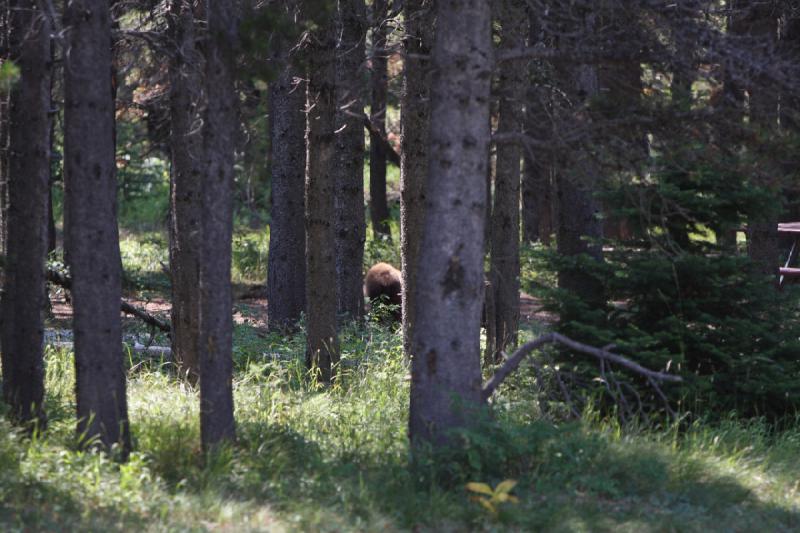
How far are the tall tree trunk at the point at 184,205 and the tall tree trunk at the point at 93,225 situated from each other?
5.62 ft

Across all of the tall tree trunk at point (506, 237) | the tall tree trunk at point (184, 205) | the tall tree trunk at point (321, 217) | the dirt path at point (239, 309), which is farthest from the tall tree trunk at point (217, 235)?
the dirt path at point (239, 309)

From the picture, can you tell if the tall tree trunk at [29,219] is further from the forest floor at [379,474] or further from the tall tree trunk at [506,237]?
the tall tree trunk at [506,237]

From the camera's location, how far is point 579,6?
8016 mm

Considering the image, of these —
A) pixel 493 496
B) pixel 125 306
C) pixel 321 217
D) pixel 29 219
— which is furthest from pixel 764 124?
pixel 125 306

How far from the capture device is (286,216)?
48.0ft

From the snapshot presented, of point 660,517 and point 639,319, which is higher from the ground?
point 639,319

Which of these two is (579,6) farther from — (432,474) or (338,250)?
(338,250)

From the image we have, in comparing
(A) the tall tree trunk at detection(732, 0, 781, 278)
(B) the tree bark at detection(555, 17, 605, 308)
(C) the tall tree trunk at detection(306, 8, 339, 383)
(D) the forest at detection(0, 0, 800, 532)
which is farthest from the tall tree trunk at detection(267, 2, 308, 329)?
(A) the tall tree trunk at detection(732, 0, 781, 278)

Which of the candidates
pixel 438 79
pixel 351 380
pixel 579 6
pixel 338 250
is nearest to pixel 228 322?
pixel 438 79

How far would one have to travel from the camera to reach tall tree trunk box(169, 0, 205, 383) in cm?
870

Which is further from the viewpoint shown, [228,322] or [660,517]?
[228,322]

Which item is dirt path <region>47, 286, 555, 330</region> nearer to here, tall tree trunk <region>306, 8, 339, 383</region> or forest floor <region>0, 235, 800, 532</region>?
tall tree trunk <region>306, 8, 339, 383</region>

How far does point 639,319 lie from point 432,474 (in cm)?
352

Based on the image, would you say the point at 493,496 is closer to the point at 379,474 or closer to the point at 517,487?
the point at 517,487
